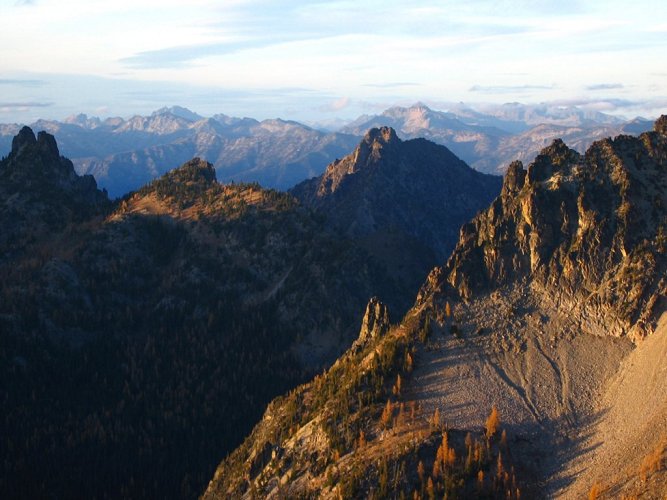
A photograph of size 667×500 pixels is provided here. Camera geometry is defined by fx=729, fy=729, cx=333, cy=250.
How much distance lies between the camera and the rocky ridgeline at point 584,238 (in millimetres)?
131125

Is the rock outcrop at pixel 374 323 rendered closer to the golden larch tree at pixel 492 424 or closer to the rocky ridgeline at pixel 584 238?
the rocky ridgeline at pixel 584 238

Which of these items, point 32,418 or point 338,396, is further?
point 32,418

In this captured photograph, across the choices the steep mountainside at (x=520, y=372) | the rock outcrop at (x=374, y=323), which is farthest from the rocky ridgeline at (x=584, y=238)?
the rock outcrop at (x=374, y=323)

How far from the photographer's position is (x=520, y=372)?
417 feet

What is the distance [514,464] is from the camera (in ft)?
354

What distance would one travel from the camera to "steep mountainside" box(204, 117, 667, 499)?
107 metres

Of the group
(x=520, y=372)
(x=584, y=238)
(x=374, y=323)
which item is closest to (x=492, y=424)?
(x=520, y=372)

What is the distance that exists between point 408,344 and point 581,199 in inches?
1809

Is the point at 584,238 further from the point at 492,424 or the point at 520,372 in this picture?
the point at 492,424

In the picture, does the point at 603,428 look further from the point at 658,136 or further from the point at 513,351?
the point at 658,136

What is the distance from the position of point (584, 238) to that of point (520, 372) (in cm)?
3236

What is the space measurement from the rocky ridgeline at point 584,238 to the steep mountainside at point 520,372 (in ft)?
0.97

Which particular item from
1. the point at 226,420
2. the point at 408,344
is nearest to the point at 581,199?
the point at 408,344

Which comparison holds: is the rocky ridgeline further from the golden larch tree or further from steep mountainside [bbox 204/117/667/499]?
the golden larch tree
